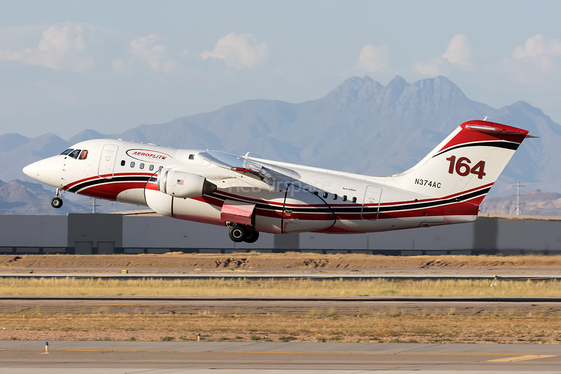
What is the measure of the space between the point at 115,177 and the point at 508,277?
110ft

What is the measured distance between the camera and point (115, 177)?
106 ft

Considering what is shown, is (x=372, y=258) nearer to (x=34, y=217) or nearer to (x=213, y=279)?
(x=213, y=279)

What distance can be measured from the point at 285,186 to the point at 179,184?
483cm

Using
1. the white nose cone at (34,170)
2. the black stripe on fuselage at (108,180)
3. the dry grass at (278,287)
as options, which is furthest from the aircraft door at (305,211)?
the white nose cone at (34,170)

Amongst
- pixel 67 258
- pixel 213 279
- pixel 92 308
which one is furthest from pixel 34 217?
pixel 92 308

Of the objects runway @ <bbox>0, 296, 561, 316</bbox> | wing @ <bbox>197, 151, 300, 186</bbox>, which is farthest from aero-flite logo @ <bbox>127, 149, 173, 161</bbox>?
runway @ <bbox>0, 296, 561, 316</bbox>

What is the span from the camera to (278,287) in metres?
46.3

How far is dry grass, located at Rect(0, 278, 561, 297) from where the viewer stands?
4304 centimetres

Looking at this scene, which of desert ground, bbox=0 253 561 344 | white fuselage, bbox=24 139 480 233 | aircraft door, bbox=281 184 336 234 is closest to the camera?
desert ground, bbox=0 253 561 344

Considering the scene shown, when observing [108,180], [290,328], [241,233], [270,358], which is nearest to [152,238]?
[108,180]

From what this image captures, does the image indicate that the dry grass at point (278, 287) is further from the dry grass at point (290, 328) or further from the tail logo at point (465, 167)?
the tail logo at point (465, 167)

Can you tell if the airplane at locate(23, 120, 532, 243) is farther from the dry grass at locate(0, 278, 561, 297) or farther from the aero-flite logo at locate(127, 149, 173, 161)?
the dry grass at locate(0, 278, 561, 297)

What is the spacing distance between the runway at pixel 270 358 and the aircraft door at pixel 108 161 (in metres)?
10.3

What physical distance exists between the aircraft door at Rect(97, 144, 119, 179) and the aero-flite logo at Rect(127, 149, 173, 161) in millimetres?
745
